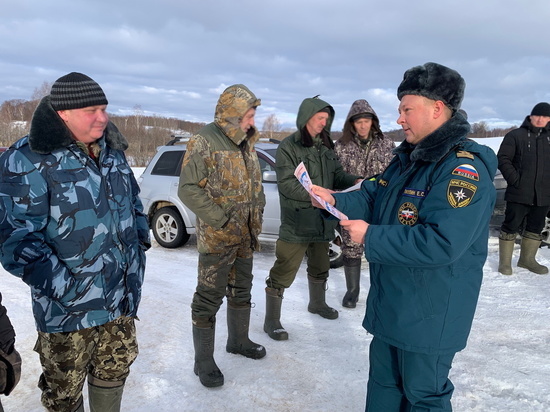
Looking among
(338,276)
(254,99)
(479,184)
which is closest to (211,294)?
(254,99)

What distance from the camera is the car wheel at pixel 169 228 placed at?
24.3ft

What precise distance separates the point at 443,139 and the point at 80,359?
86.6 inches

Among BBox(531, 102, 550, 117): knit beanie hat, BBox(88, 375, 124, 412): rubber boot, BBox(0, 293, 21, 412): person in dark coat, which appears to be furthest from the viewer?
BBox(531, 102, 550, 117): knit beanie hat

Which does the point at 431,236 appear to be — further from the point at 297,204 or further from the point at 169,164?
the point at 169,164

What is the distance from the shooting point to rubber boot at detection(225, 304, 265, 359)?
3.61m

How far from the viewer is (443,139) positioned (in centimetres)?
189

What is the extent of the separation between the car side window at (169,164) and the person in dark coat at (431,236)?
5.78m

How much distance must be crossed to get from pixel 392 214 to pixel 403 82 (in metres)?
0.66

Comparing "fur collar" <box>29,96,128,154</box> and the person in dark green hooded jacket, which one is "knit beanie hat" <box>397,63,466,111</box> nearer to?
"fur collar" <box>29,96,128,154</box>

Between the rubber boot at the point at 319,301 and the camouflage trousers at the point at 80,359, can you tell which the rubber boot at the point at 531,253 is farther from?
the camouflage trousers at the point at 80,359

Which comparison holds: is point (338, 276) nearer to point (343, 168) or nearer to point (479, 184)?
point (343, 168)

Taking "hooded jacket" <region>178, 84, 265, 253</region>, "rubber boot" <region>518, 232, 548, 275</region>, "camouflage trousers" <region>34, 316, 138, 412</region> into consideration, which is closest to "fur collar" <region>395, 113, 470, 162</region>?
"hooded jacket" <region>178, 84, 265, 253</region>

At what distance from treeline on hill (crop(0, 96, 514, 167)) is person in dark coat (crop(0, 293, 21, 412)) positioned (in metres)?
18.0

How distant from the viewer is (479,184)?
70.2 inches
